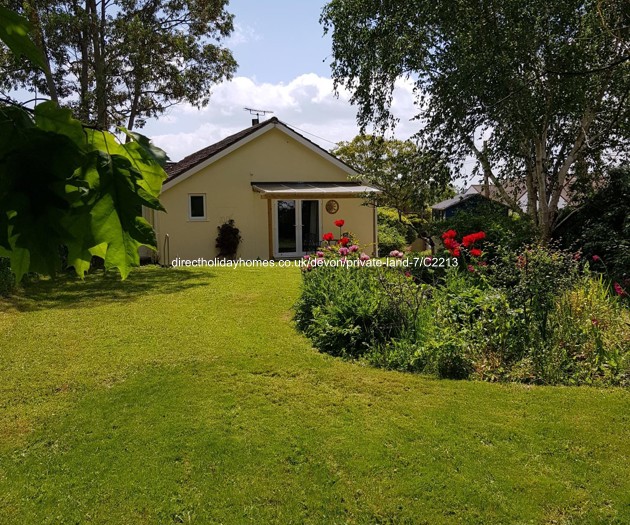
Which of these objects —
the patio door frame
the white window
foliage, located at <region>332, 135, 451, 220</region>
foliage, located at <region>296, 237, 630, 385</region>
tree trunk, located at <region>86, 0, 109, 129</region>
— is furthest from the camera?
the patio door frame

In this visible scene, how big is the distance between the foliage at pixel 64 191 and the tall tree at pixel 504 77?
11559 millimetres

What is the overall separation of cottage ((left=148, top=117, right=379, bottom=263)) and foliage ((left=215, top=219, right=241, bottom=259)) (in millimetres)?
277

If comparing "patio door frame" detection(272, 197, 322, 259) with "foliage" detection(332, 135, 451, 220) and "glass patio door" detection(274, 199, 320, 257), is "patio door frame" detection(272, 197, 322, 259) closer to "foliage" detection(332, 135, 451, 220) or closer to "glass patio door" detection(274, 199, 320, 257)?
"glass patio door" detection(274, 199, 320, 257)

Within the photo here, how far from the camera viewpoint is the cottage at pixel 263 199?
19.7 metres

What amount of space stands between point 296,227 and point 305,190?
195cm

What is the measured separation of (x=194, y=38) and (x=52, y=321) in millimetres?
12979

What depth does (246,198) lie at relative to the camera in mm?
20672

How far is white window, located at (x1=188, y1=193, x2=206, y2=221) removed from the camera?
19.9 meters

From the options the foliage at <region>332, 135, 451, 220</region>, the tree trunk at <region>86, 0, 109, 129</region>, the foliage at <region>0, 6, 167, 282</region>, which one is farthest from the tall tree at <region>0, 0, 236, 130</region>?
the foliage at <region>0, 6, 167, 282</region>

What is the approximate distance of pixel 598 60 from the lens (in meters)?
12.1

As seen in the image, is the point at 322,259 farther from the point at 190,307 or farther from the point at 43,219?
the point at 43,219

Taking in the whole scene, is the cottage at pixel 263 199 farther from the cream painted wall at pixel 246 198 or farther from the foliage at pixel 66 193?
the foliage at pixel 66 193

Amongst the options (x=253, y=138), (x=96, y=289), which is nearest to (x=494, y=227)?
(x=96, y=289)

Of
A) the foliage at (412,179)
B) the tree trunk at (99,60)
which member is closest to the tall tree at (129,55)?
the tree trunk at (99,60)
